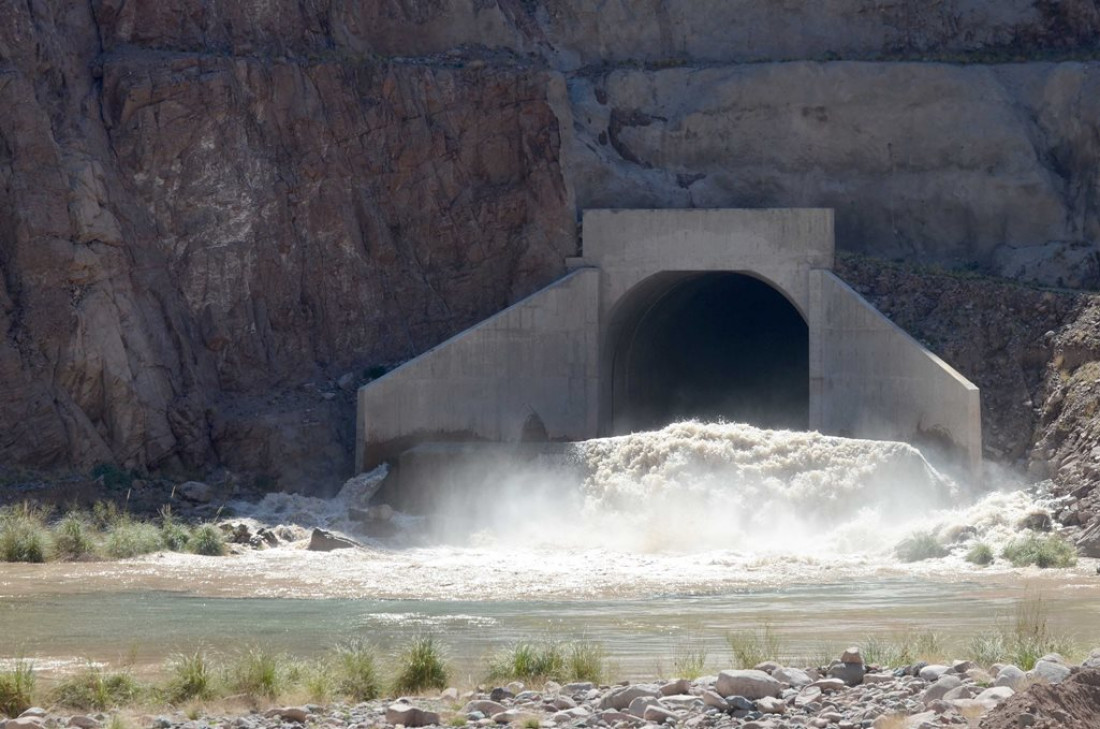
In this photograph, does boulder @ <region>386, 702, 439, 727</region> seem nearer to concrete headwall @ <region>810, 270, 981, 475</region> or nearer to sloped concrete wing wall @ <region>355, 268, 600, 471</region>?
concrete headwall @ <region>810, 270, 981, 475</region>

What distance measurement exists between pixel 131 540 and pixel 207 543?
47.1 inches

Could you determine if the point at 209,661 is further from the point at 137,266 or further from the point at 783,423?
the point at 783,423

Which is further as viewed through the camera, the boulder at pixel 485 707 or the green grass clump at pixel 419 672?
the green grass clump at pixel 419 672

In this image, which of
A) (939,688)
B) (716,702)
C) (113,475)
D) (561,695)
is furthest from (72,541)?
(939,688)

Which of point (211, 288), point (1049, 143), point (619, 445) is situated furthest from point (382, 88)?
point (1049, 143)

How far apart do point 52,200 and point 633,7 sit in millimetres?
15535

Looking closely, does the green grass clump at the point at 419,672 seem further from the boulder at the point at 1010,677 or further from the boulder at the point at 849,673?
the boulder at the point at 1010,677

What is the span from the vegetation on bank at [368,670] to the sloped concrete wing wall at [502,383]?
1686 cm

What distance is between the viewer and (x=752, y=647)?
1551 cm

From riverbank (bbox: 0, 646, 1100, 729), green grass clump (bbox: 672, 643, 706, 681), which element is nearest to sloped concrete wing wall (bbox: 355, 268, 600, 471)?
green grass clump (bbox: 672, 643, 706, 681)

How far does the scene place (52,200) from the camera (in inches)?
1224

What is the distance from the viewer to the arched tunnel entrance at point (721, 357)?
126 feet

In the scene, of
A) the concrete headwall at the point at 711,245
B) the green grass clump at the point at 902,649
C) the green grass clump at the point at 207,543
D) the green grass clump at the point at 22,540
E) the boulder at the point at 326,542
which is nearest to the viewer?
the green grass clump at the point at 902,649

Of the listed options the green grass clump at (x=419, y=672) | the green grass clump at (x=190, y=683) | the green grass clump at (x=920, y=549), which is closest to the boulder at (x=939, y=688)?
the green grass clump at (x=419, y=672)
